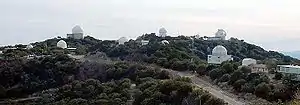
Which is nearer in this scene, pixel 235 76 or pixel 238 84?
pixel 238 84

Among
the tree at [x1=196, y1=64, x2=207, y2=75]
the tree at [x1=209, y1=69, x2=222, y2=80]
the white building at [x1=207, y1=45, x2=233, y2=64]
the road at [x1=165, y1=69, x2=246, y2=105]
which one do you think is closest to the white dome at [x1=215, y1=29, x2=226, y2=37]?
the white building at [x1=207, y1=45, x2=233, y2=64]

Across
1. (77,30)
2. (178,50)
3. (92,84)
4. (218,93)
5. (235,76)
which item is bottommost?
(218,93)

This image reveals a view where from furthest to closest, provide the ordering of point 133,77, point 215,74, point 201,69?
point 201,69
point 133,77
point 215,74

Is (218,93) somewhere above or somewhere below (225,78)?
below

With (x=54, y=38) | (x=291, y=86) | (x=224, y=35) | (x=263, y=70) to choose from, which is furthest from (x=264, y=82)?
(x=54, y=38)

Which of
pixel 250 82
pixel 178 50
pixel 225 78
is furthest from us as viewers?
pixel 178 50

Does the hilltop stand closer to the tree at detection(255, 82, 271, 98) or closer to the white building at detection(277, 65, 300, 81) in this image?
the white building at detection(277, 65, 300, 81)

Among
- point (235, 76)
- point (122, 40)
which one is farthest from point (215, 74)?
point (122, 40)

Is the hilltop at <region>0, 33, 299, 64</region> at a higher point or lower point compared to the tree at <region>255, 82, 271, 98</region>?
higher

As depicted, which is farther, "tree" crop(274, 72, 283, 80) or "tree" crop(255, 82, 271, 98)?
"tree" crop(274, 72, 283, 80)

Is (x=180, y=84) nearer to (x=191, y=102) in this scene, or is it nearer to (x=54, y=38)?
(x=191, y=102)

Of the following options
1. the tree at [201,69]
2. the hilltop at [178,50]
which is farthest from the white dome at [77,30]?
the tree at [201,69]

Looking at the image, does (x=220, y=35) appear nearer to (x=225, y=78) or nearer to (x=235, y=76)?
(x=225, y=78)

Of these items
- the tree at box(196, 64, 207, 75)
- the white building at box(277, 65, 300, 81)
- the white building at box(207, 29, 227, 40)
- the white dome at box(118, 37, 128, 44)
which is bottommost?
the tree at box(196, 64, 207, 75)
